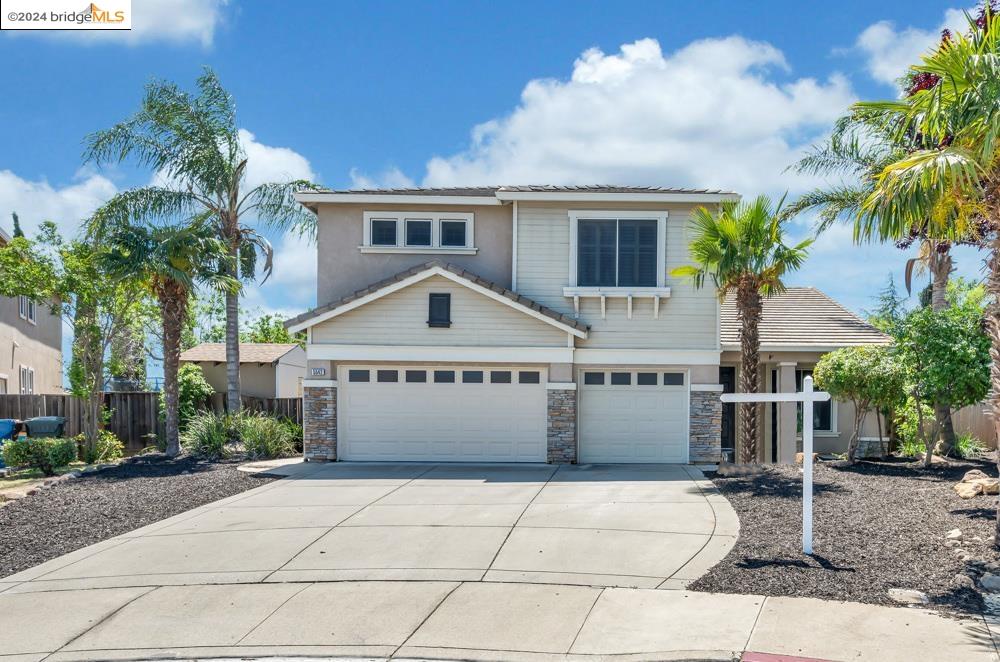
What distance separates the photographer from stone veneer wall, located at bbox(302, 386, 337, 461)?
18078mm

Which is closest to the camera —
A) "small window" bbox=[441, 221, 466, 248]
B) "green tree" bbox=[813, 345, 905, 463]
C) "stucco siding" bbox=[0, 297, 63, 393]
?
"green tree" bbox=[813, 345, 905, 463]

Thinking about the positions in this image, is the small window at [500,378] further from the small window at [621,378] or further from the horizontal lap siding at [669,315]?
the small window at [621,378]

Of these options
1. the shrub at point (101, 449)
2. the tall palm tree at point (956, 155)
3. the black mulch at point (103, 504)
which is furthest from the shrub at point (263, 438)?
the tall palm tree at point (956, 155)

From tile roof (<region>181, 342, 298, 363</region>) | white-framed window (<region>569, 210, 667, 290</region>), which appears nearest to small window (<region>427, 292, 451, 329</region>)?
white-framed window (<region>569, 210, 667, 290</region>)

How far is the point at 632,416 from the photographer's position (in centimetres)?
1830

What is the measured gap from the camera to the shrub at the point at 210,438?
760 inches

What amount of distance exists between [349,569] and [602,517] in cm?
390

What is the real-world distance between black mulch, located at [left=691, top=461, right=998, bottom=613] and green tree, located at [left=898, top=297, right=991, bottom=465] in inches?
63.5

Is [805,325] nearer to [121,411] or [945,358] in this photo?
[945,358]

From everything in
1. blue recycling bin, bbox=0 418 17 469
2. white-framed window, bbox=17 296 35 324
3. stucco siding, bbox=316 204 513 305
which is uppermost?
stucco siding, bbox=316 204 513 305

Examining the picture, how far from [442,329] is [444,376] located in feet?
3.39

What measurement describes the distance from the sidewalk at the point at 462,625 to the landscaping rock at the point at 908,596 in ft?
0.71

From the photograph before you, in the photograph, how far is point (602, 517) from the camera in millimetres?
11688

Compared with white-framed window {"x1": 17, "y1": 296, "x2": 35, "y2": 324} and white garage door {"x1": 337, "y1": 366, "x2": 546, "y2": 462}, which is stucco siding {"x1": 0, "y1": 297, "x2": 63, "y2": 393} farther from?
white garage door {"x1": 337, "y1": 366, "x2": 546, "y2": 462}
